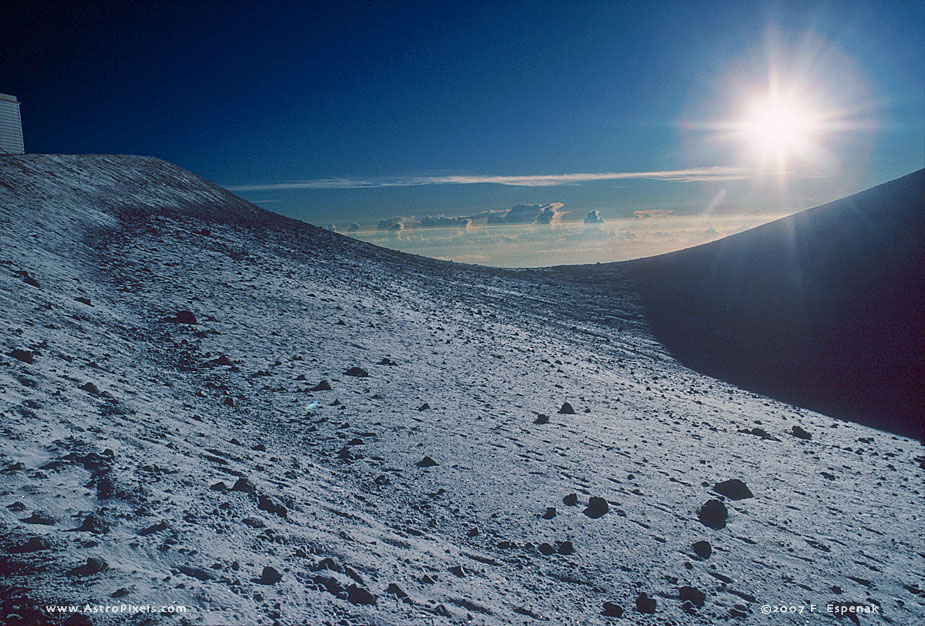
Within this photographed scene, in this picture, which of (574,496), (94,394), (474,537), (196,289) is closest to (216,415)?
(94,394)

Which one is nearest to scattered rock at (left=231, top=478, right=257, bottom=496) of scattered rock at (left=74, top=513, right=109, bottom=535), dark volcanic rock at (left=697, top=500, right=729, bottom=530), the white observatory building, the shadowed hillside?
scattered rock at (left=74, top=513, right=109, bottom=535)

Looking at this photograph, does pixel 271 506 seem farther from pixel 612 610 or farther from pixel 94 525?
pixel 612 610

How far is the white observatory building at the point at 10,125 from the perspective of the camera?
76.2 ft

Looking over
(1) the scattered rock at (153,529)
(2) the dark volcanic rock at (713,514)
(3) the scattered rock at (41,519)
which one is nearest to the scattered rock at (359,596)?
(1) the scattered rock at (153,529)

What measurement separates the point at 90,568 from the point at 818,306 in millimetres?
21437

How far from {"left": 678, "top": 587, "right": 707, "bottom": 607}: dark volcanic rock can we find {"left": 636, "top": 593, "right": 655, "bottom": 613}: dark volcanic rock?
31 centimetres

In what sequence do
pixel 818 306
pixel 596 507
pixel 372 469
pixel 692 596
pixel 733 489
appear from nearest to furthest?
pixel 692 596 < pixel 596 507 < pixel 372 469 < pixel 733 489 < pixel 818 306

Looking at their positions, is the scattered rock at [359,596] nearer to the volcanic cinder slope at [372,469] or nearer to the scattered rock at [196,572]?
the volcanic cinder slope at [372,469]

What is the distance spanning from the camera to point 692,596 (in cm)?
422

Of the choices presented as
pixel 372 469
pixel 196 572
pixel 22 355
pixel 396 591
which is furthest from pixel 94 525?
pixel 22 355

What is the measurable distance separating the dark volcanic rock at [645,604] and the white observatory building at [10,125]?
28.9m

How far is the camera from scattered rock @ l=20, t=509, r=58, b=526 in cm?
340

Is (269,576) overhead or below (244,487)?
below

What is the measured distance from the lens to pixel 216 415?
6.30m
